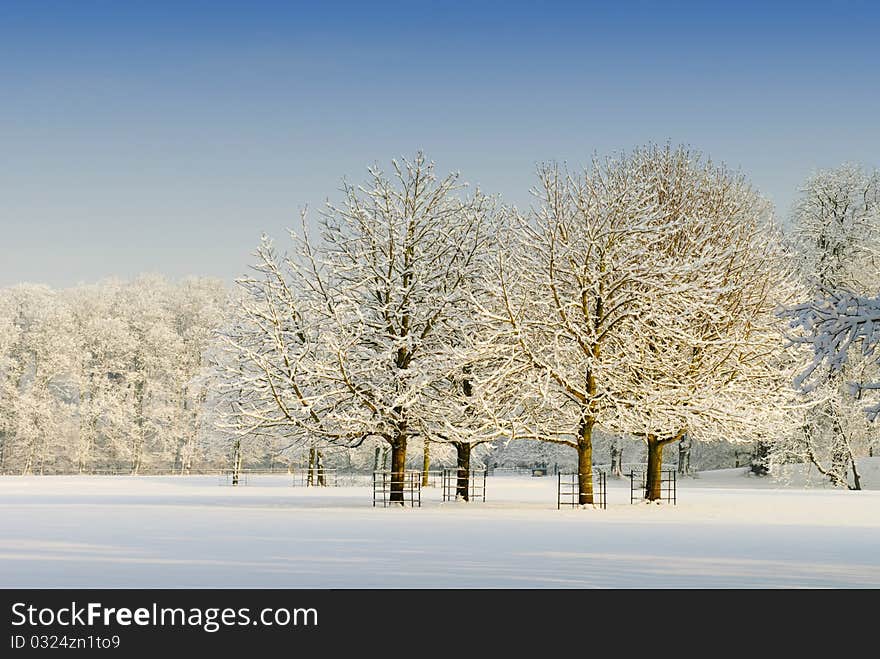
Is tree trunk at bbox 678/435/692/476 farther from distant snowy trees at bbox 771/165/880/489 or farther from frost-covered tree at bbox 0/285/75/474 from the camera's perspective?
frost-covered tree at bbox 0/285/75/474

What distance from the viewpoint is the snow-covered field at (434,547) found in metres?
12.6

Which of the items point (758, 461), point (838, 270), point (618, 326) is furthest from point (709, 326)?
point (758, 461)

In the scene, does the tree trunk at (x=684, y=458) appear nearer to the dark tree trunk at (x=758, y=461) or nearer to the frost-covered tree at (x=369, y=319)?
the dark tree trunk at (x=758, y=461)

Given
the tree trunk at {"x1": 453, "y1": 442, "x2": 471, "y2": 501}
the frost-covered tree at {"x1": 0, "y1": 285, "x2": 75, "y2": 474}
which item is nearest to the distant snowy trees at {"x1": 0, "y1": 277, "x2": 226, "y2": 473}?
the frost-covered tree at {"x1": 0, "y1": 285, "x2": 75, "y2": 474}

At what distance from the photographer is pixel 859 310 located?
1458 cm

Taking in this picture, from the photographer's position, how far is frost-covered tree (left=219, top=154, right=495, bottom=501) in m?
29.6

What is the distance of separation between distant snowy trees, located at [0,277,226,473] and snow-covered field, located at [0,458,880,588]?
41.4 meters

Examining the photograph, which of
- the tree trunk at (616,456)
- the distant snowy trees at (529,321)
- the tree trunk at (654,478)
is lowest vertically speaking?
the tree trunk at (616,456)

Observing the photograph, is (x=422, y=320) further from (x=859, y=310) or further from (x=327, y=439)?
(x=859, y=310)

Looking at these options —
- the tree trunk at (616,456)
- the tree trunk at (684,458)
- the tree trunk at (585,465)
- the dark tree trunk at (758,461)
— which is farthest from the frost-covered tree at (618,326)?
the tree trunk at (616,456)

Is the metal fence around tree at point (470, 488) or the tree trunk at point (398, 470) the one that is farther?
the metal fence around tree at point (470, 488)

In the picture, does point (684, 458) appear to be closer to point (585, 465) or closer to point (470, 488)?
point (470, 488)

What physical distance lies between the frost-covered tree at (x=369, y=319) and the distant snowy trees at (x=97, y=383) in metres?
35.8
